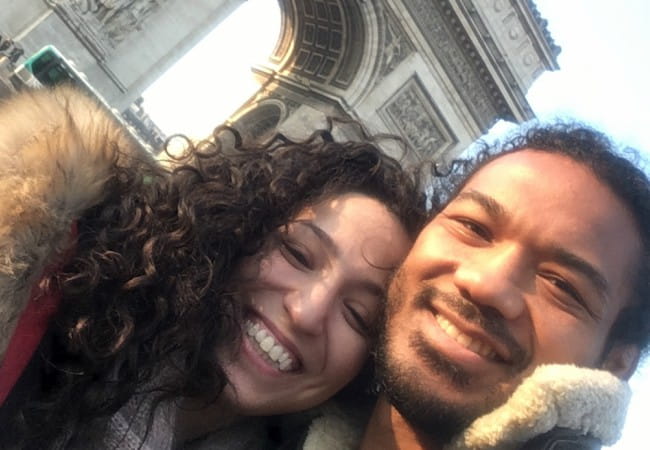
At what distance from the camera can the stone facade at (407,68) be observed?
41.3ft

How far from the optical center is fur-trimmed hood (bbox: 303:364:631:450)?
1.75 meters

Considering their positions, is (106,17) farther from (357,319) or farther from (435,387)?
(435,387)

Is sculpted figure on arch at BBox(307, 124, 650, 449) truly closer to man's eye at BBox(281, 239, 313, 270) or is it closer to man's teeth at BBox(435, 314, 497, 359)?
man's teeth at BBox(435, 314, 497, 359)

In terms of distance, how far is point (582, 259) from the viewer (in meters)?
2.24

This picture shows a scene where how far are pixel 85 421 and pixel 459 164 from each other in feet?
6.29

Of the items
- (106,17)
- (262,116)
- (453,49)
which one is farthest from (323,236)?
(262,116)

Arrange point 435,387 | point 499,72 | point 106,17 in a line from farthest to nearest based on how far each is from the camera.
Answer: point 499,72 < point 106,17 < point 435,387

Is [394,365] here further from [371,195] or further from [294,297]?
[371,195]

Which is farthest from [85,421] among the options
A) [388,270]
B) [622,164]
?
[622,164]

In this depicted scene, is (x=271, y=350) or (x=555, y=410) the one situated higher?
(x=271, y=350)

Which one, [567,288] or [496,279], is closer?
[496,279]

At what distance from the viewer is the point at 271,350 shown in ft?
7.13

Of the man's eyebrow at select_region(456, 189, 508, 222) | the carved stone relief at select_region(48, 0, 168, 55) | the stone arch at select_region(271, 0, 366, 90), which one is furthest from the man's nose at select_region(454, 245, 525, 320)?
the stone arch at select_region(271, 0, 366, 90)

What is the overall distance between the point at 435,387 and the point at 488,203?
0.66 meters
